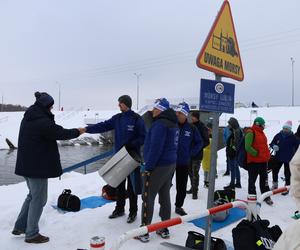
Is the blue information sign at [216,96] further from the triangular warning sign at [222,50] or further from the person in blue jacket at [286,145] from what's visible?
the person in blue jacket at [286,145]

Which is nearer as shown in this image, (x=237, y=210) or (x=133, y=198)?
(x=133, y=198)

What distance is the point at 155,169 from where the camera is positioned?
470 cm

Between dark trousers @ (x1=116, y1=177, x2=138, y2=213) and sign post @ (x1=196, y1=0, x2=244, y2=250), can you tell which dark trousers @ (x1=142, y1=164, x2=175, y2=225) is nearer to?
dark trousers @ (x1=116, y1=177, x2=138, y2=213)

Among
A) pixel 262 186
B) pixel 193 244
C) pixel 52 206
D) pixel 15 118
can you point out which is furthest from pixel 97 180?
pixel 15 118

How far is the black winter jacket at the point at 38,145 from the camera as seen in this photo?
4.44 m

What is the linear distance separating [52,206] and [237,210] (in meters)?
3.39

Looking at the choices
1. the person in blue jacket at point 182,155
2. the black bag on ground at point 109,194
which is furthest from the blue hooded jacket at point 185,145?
the black bag on ground at point 109,194

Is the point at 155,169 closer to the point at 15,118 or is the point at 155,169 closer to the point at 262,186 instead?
the point at 262,186

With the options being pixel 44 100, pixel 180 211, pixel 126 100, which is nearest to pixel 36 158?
pixel 44 100

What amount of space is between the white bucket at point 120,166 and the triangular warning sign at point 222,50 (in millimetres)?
2015

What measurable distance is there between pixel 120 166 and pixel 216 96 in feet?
6.90

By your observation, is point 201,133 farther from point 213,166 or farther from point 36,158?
point 36,158

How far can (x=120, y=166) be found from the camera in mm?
5176

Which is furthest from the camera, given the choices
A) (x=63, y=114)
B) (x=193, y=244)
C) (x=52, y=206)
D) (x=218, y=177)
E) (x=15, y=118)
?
(x=63, y=114)
